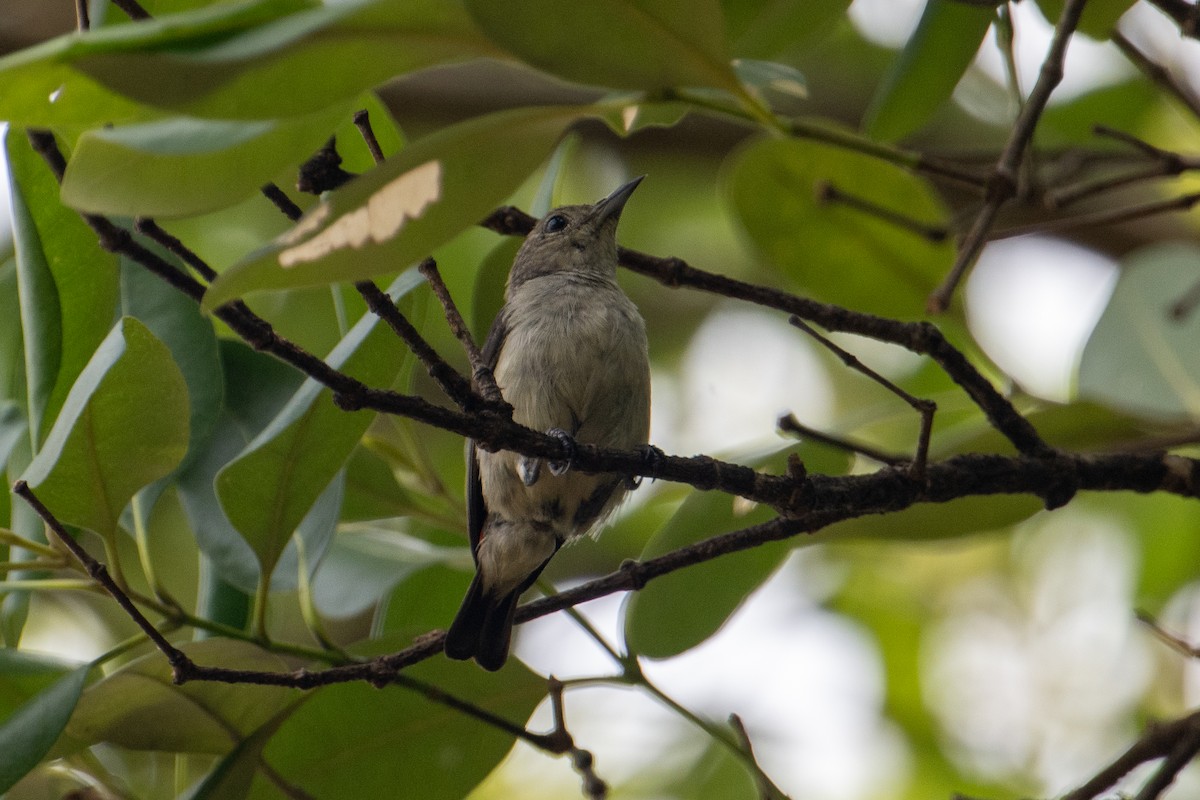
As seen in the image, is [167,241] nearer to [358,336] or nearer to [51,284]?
[358,336]

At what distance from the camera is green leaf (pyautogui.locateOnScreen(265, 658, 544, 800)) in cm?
285

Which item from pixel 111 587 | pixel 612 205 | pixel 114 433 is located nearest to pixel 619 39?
pixel 114 433

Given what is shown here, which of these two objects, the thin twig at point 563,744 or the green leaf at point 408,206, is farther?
the thin twig at point 563,744

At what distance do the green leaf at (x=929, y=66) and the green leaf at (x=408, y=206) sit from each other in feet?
3.83

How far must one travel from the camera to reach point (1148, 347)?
11.4 feet

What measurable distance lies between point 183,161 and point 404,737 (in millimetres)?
1553

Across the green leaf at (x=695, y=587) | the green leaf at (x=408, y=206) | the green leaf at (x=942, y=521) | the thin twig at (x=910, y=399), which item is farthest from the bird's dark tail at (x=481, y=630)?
the green leaf at (x=408, y=206)

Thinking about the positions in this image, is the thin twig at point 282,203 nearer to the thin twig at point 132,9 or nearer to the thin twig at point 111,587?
the thin twig at point 132,9

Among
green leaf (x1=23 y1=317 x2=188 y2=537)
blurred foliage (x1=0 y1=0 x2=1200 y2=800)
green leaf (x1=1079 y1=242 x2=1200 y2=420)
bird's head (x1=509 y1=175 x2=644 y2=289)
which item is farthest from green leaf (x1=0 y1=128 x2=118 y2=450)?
green leaf (x1=1079 y1=242 x2=1200 y2=420)

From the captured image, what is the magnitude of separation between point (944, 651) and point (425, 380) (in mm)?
3066

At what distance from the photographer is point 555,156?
10.7ft

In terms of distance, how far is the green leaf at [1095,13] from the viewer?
280cm

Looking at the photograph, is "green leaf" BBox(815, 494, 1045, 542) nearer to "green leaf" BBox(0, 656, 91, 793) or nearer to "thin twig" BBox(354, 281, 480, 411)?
"thin twig" BBox(354, 281, 480, 411)

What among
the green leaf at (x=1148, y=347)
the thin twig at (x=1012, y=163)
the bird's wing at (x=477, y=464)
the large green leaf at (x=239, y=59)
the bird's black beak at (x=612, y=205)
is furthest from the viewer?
the bird's black beak at (x=612, y=205)
